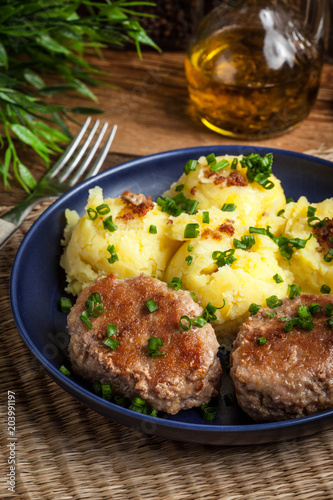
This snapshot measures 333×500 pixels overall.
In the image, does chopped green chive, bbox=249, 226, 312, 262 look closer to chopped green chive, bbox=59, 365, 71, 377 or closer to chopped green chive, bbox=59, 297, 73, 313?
chopped green chive, bbox=59, 297, 73, 313

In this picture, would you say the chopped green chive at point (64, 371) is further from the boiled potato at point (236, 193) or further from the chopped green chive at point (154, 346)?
the boiled potato at point (236, 193)

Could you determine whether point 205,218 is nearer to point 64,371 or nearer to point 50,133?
point 64,371

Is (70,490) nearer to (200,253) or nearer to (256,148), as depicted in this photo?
(200,253)

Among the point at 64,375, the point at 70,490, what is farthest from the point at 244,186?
the point at 70,490

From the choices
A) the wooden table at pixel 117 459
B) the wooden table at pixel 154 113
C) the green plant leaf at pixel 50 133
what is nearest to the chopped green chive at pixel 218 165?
the wooden table at pixel 154 113

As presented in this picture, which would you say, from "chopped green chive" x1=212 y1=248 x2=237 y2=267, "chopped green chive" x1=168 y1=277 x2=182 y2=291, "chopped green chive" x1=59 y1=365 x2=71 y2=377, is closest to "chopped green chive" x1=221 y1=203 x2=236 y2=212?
"chopped green chive" x1=212 y1=248 x2=237 y2=267

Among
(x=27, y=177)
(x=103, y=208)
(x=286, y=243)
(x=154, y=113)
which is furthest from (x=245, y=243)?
(x=154, y=113)

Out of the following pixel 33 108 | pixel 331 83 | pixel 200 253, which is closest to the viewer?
pixel 200 253
